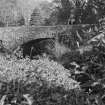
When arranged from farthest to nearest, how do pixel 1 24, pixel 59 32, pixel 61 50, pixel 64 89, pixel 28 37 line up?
pixel 1 24 → pixel 28 37 → pixel 59 32 → pixel 61 50 → pixel 64 89

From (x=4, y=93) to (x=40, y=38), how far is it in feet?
26.2

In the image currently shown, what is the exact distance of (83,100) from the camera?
470 centimetres

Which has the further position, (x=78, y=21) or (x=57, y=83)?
(x=78, y=21)

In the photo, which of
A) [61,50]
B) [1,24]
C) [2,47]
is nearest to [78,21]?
[2,47]

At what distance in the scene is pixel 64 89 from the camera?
5043 mm

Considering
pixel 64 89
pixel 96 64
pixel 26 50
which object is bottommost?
pixel 26 50

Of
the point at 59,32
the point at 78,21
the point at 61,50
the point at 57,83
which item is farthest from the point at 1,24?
the point at 57,83

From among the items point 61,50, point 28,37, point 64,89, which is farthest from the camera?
point 28,37

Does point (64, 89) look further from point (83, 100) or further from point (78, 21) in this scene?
point (78, 21)

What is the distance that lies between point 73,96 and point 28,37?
8256mm

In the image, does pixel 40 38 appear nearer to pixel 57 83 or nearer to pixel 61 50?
pixel 61 50

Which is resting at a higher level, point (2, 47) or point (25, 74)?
point (25, 74)

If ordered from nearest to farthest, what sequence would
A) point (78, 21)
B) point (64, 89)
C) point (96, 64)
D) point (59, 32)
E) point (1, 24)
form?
point (96, 64) < point (64, 89) < point (59, 32) < point (78, 21) < point (1, 24)

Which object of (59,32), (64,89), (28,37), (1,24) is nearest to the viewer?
(64,89)
